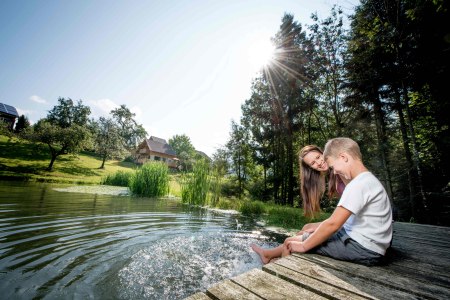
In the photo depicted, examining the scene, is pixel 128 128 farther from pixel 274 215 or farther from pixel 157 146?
pixel 274 215

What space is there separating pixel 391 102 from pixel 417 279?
45.7 ft

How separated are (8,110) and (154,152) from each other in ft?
106

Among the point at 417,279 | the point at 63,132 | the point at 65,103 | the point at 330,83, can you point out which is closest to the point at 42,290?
the point at 417,279

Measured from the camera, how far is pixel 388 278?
5.34 ft

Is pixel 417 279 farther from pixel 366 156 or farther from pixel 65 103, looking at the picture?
pixel 65 103

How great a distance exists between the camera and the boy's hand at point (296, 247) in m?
2.13

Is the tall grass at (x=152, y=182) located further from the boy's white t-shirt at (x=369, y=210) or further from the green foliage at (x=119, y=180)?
the boy's white t-shirt at (x=369, y=210)

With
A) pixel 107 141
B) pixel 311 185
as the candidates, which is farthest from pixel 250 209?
pixel 107 141

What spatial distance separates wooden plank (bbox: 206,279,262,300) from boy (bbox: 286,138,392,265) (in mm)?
976

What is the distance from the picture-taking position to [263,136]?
60.2 feet

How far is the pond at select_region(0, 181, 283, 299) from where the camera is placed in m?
2.68

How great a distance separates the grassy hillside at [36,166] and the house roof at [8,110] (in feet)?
66.6

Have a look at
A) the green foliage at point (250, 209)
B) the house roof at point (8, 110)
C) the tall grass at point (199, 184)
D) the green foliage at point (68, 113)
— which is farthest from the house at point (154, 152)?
the green foliage at point (250, 209)

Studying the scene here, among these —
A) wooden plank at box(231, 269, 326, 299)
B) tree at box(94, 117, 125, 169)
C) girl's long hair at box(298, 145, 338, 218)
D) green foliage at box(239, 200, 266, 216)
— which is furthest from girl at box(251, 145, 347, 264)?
tree at box(94, 117, 125, 169)
